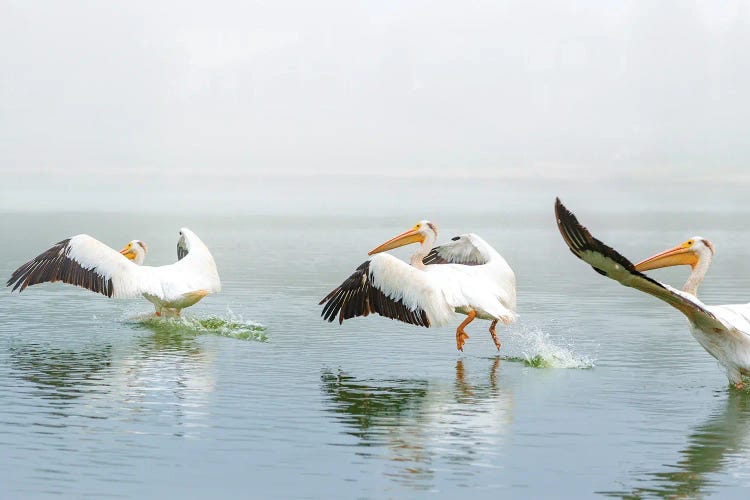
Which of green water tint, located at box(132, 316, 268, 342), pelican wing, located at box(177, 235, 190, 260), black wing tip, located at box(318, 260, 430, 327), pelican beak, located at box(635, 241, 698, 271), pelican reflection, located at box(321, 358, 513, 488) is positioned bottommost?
pelican reflection, located at box(321, 358, 513, 488)

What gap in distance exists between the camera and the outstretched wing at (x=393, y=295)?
1110 cm

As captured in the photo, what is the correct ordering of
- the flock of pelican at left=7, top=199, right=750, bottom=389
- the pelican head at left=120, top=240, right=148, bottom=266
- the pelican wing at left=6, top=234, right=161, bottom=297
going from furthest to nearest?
the pelican head at left=120, top=240, right=148, bottom=266, the pelican wing at left=6, top=234, right=161, bottom=297, the flock of pelican at left=7, top=199, right=750, bottom=389

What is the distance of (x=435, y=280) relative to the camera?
37.1 ft

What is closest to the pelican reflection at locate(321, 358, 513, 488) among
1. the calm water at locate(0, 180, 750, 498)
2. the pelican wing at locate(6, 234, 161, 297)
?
the calm water at locate(0, 180, 750, 498)

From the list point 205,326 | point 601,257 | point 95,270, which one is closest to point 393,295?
point 205,326

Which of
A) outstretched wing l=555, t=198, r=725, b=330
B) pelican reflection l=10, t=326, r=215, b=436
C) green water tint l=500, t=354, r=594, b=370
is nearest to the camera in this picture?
outstretched wing l=555, t=198, r=725, b=330

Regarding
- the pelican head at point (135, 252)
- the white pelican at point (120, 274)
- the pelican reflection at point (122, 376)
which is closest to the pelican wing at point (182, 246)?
the pelican head at point (135, 252)

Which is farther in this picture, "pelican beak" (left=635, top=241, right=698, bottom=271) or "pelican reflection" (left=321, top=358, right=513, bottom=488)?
"pelican beak" (left=635, top=241, right=698, bottom=271)

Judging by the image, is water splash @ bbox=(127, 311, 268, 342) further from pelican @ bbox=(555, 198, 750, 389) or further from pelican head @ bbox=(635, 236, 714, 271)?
pelican @ bbox=(555, 198, 750, 389)

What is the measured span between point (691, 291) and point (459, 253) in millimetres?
3755

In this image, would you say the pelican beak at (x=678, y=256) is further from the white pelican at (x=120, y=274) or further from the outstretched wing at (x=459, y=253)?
the white pelican at (x=120, y=274)

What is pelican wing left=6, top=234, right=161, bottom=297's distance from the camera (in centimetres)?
1318

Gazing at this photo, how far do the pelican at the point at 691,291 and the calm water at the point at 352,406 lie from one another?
1.38ft

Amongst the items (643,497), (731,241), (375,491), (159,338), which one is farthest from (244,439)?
(731,241)
